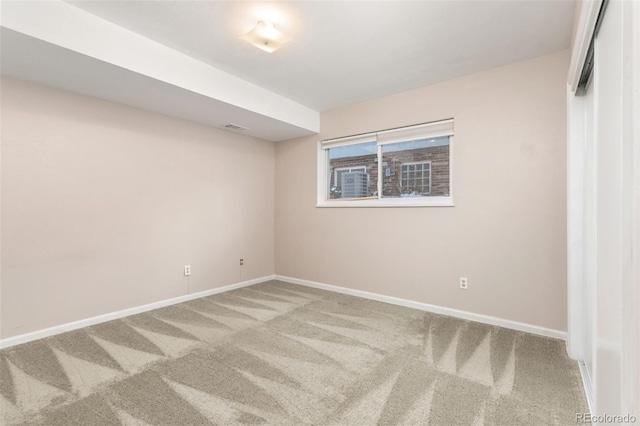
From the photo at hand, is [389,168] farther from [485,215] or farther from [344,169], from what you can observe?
[485,215]

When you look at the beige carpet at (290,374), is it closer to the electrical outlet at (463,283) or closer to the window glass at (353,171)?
the electrical outlet at (463,283)

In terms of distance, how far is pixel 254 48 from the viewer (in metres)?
2.60

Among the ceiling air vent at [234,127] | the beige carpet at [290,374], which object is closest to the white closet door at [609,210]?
the beige carpet at [290,374]

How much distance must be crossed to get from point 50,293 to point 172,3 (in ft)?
8.83

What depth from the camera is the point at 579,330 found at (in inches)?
86.0

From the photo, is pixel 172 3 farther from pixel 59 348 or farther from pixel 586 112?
pixel 586 112

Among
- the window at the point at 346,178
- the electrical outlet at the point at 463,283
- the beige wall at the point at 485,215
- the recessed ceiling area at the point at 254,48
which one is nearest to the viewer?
the recessed ceiling area at the point at 254,48

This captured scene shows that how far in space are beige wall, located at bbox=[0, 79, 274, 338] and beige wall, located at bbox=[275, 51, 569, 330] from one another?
5.86 ft

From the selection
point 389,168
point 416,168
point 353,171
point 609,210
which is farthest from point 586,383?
point 353,171

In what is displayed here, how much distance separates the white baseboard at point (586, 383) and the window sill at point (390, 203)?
1.64 meters

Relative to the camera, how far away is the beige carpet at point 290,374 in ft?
5.43

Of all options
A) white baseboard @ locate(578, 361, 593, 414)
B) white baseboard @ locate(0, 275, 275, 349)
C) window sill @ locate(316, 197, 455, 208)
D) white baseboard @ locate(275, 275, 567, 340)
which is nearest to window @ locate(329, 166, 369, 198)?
window sill @ locate(316, 197, 455, 208)

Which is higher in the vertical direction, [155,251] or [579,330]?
[155,251]

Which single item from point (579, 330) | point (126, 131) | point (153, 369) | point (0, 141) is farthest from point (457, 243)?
point (0, 141)
